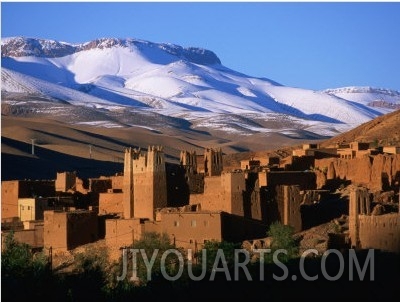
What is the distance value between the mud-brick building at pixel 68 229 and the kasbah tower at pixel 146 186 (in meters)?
1.13

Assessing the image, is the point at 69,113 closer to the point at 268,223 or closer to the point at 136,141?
the point at 136,141

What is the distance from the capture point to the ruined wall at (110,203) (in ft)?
143

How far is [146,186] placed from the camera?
136ft

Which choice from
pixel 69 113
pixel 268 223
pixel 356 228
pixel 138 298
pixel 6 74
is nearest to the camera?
pixel 138 298

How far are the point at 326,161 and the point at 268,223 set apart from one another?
791 centimetres

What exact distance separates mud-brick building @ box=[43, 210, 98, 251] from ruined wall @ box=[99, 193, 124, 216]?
2.04 metres

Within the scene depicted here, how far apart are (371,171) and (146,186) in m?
7.50

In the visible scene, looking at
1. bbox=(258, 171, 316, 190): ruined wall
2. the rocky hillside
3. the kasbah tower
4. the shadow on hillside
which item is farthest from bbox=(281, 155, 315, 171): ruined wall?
the shadow on hillside

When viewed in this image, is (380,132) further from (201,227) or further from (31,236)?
(201,227)

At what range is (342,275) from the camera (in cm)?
3159

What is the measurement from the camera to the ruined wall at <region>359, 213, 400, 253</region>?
1367 inches

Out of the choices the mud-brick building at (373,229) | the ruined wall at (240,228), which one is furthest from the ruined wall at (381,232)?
the ruined wall at (240,228)

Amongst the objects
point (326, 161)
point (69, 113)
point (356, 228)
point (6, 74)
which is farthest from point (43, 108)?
point (356, 228)

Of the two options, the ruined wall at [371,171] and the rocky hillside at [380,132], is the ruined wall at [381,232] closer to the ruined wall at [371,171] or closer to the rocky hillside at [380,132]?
the ruined wall at [371,171]
